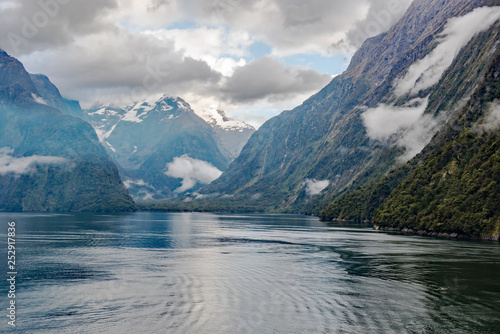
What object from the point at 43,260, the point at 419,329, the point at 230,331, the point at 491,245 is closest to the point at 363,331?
the point at 419,329

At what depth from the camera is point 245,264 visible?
11738 cm

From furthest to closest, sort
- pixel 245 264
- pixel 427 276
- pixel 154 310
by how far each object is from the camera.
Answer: pixel 245 264, pixel 427 276, pixel 154 310

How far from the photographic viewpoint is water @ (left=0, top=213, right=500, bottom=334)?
61500 millimetres

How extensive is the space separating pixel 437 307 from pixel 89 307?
55.6m

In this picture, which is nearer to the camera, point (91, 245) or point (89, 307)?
point (89, 307)

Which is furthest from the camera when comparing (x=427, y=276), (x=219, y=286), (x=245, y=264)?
(x=245, y=264)

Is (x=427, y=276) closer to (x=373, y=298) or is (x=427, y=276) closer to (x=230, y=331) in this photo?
(x=373, y=298)

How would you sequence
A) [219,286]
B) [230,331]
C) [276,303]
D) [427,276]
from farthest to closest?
1. [427,276]
2. [219,286]
3. [276,303]
4. [230,331]

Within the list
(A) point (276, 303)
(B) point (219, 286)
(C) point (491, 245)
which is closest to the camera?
(A) point (276, 303)

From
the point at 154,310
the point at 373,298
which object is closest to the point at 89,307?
the point at 154,310

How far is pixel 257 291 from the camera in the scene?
83.6m

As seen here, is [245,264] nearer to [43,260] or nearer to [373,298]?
[373,298]

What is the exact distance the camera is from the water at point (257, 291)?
6150cm

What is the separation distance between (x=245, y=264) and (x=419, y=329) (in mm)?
62887
